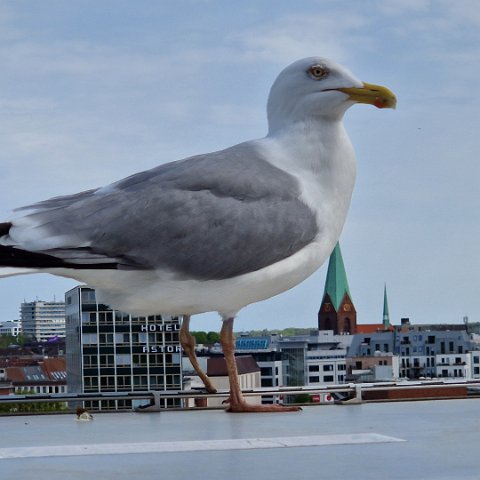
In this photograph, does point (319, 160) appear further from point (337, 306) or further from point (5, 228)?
point (337, 306)

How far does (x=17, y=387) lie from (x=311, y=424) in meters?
103

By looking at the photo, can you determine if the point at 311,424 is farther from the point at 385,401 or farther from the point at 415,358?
the point at 415,358

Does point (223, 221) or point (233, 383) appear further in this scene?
point (233, 383)

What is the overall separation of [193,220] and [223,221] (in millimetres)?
110

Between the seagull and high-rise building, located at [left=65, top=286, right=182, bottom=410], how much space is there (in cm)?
6682

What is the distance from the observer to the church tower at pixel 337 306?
134 metres

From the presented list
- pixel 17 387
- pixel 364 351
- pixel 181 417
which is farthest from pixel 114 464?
pixel 364 351

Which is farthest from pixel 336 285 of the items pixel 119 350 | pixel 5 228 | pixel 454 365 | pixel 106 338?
pixel 5 228

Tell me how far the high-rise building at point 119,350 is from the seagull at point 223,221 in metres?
66.8

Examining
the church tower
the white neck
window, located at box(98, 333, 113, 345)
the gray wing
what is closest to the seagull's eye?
the white neck

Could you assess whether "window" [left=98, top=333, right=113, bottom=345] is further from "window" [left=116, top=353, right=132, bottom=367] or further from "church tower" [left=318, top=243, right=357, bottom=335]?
"church tower" [left=318, top=243, right=357, bottom=335]

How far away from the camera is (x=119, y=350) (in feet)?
241

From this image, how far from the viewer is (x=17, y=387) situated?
10438 centimetres

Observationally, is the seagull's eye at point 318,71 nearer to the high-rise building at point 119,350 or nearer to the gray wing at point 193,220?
the gray wing at point 193,220
